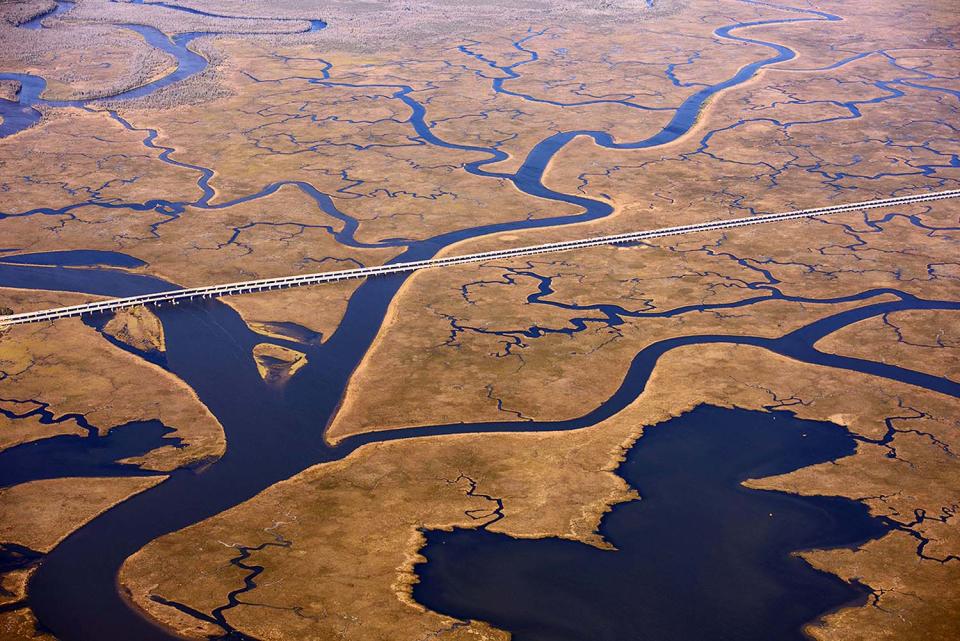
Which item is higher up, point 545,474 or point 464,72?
point 464,72

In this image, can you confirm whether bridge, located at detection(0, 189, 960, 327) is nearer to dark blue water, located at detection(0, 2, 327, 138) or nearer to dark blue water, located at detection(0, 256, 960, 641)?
dark blue water, located at detection(0, 256, 960, 641)

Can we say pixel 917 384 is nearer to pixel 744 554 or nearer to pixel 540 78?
pixel 744 554

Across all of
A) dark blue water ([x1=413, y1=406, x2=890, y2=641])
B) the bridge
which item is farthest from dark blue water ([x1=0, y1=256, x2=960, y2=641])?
dark blue water ([x1=413, y1=406, x2=890, y2=641])

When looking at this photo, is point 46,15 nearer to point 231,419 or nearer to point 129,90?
point 129,90

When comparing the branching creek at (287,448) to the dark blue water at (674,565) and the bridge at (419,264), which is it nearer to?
the dark blue water at (674,565)

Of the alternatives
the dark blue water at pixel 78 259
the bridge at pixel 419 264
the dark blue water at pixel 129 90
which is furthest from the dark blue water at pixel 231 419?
the dark blue water at pixel 129 90

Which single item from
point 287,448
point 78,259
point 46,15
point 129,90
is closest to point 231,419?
point 287,448

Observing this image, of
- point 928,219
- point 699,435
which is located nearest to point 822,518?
point 699,435
